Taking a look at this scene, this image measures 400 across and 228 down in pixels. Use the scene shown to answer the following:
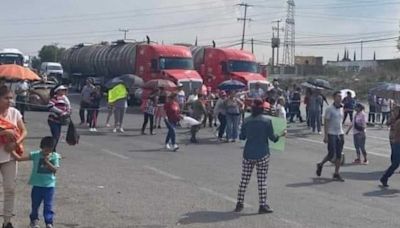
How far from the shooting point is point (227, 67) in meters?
40.2

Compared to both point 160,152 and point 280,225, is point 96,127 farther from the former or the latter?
point 280,225

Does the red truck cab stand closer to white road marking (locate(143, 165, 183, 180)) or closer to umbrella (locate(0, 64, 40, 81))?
umbrella (locate(0, 64, 40, 81))

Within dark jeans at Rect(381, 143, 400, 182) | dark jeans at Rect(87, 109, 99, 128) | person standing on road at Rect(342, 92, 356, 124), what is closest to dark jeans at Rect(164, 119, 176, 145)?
dark jeans at Rect(87, 109, 99, 128)

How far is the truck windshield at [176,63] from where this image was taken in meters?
38.8

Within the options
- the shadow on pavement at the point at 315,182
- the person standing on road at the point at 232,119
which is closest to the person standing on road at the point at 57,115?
the shadow on pavement at the point at 315,182

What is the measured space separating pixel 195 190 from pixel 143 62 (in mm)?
26996

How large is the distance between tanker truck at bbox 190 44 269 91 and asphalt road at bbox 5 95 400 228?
18.2 meters

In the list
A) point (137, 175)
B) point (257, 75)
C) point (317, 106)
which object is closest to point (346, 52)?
point (257, 75)

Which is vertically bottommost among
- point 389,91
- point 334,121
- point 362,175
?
point 362,175

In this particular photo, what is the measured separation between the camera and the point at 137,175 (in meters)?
14.9

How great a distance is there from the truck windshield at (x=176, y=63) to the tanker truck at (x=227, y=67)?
5.51 ft

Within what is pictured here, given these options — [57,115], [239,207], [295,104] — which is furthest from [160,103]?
[239,207]

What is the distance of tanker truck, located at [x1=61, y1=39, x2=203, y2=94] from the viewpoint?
38406 millimetres

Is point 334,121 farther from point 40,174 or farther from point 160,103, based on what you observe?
point 160,103
